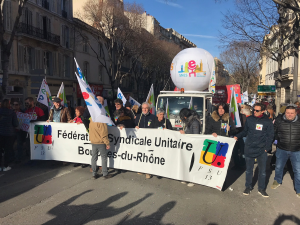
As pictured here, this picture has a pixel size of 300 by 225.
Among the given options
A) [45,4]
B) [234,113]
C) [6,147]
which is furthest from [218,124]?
[45,4]

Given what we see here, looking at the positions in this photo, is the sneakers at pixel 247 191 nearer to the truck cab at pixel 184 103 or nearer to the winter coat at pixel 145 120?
the winter coat at pixel 145 120

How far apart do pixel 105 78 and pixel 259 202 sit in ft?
103

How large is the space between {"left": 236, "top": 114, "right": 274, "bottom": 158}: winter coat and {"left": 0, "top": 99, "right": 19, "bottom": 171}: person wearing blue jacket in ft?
17.4

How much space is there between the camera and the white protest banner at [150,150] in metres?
4.99

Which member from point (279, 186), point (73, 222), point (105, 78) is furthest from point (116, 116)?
point (105, 78)

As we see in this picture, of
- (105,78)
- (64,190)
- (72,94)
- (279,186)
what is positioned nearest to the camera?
(64,190)

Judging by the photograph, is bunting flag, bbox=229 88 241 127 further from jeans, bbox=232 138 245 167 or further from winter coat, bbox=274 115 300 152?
winter coat, bbox=274 115 300 152

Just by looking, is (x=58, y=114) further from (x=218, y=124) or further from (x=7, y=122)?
(x=218, y=124)

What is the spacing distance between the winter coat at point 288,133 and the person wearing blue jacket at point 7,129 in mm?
5856

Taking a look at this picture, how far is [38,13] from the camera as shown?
73.4 ft

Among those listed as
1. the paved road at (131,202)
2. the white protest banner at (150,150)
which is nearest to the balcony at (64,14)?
the white protest banner at (150,150)

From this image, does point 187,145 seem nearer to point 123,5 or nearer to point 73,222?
point 73,222

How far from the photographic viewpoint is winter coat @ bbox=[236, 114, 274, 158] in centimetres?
466

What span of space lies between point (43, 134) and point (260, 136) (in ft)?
16.4
